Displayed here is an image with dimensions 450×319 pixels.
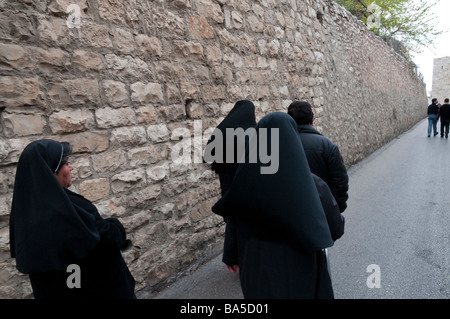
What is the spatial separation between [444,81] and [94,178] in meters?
42.1

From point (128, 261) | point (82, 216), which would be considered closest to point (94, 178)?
point (128, 261)

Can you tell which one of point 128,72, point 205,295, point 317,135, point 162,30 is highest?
point 162,30

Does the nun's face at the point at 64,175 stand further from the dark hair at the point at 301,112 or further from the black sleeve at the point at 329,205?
the dark hair at the point at 301,112

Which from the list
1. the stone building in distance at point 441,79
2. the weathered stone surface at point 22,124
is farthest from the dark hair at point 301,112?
the stone building in distance at point 441,79

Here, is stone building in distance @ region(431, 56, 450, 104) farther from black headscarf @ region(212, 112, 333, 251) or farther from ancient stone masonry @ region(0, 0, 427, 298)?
black headscarf @ region(212, 112, 333, 251)

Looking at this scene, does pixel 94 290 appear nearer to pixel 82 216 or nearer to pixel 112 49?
pixel 82 216

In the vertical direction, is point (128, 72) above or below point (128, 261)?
above

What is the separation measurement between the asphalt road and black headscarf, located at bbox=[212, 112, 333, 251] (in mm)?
1683

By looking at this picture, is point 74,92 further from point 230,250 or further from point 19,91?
point 230,250

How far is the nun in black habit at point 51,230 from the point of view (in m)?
1.36

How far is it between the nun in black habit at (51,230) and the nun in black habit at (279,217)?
0.67 metres

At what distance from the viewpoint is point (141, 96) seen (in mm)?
2801

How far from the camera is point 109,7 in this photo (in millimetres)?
2553

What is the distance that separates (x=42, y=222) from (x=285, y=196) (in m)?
1.09
